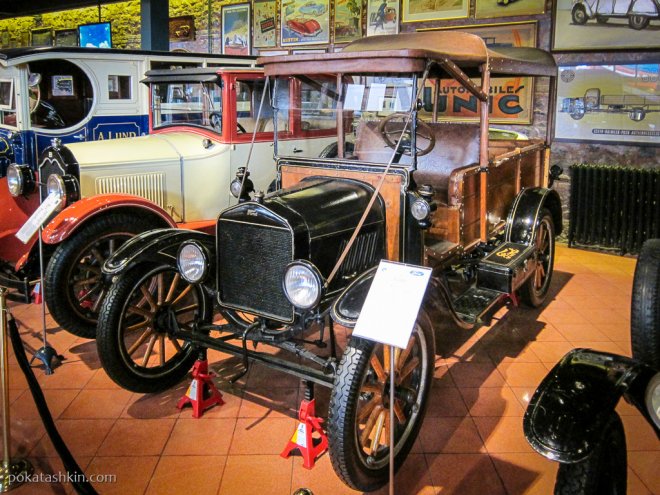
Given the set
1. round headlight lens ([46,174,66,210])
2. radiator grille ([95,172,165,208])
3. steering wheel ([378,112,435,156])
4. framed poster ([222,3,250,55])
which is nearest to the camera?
steering wheel ([378,112,435,156])

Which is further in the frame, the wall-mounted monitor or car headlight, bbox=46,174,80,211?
the wall-mounted monitor

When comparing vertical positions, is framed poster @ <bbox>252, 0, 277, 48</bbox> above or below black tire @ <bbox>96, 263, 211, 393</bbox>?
above

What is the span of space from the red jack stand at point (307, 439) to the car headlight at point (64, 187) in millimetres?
2453

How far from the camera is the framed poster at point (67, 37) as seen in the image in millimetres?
12422

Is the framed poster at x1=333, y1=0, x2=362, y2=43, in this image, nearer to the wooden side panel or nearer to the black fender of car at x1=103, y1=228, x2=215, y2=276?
the wooden side panel

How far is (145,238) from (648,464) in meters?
2.73

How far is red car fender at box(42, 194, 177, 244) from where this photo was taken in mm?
3941

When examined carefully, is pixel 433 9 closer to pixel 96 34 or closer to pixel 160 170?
pixel 160 170

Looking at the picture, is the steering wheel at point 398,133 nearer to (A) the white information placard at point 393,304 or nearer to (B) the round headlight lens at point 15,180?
(A) the white information placard at point 393,304

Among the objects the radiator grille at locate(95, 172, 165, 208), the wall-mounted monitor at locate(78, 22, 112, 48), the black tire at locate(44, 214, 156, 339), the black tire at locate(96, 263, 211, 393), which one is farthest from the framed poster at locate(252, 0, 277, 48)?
the black tire at locate(96, 263, 211, 393)

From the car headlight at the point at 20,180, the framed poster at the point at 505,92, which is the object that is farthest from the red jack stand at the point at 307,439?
the framed poster at the point at 505,92

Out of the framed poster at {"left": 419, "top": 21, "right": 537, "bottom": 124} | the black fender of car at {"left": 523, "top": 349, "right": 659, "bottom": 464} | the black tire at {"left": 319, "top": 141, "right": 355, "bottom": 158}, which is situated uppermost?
the framed poster at {"left": 419, "top": 21, "right": 537, "bottom": 124}

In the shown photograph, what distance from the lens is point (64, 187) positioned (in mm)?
4270

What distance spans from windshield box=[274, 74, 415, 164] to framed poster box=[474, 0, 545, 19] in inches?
150
